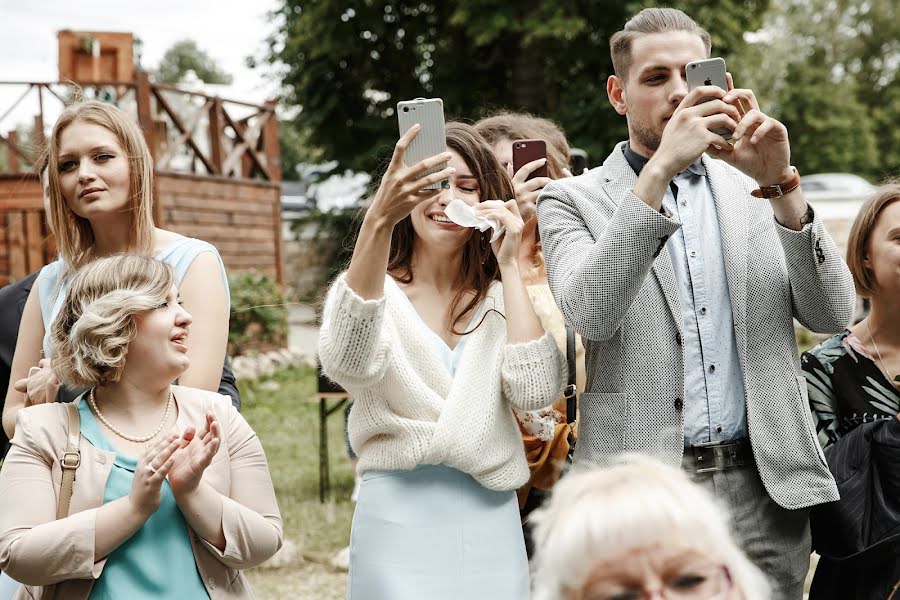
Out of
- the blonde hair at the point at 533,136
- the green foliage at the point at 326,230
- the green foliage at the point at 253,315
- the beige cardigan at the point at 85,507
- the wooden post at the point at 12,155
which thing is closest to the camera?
the beige cardigan at the point at 85,507

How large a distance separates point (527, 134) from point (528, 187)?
17.9 inches

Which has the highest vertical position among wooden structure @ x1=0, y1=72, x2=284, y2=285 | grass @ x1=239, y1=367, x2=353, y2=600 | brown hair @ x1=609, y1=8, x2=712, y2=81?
brown hair @ x1=609, y1=8, x2=712, y2=81

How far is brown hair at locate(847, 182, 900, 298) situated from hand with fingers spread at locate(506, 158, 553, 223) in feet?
3.44

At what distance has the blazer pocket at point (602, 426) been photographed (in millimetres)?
2453

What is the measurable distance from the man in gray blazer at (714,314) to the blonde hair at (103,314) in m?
1.03

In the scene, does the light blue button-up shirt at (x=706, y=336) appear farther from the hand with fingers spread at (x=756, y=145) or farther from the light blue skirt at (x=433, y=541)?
the light blue skirt at (x=433, y=541)

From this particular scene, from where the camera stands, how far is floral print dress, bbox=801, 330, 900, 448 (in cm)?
295

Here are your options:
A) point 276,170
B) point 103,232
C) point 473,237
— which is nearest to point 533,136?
point 473,237

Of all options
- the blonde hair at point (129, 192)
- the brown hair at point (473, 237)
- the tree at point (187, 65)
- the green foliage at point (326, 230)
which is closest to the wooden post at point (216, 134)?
the green foliage at point (326, 230)

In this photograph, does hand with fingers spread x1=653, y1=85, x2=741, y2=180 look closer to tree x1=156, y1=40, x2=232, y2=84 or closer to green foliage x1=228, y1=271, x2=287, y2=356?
green foliage x1=228, y1=271, x2=287, y2=356

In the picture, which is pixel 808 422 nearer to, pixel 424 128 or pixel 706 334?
pixel 706 334

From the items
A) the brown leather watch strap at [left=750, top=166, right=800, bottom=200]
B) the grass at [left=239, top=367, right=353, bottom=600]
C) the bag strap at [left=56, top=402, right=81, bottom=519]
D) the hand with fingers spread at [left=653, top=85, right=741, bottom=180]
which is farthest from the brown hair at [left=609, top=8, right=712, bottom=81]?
the grass at [left=239, top=367, right=353, bottom=600]

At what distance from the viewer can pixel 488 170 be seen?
2.82 metres

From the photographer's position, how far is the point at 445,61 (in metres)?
16.6
